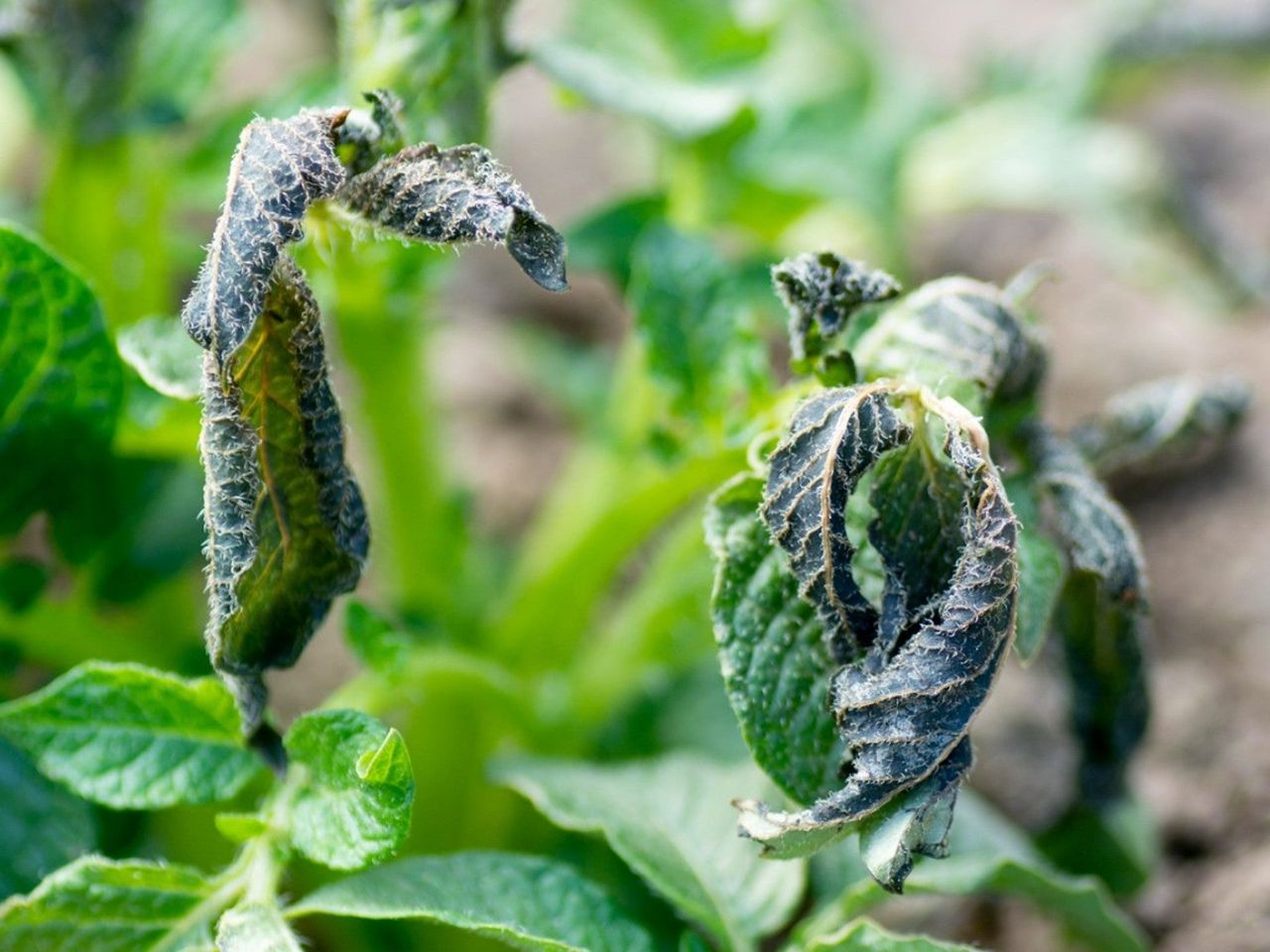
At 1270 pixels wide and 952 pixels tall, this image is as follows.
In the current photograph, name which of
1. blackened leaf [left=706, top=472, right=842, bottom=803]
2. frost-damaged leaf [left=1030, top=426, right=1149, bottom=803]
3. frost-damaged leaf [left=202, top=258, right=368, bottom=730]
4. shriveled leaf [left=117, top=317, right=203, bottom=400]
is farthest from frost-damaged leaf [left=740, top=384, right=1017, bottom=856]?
shriveled leaf [left=117, top=317, right=203, bottom=400]

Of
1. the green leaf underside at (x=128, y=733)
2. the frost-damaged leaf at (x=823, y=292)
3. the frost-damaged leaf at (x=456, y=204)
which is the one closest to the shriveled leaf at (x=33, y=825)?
the green leaf underside at (x=128, y=733)

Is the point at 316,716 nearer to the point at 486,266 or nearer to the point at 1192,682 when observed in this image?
the point at 1192,682

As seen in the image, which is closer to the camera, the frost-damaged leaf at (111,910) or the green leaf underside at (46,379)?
the frost-damaged leaf at (111,910)

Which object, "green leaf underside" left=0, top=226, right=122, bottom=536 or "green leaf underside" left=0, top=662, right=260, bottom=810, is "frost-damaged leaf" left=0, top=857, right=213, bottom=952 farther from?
"green leaf underside" left=0, top=226, right=122, bottom=536

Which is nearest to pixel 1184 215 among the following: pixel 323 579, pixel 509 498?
pixel 509 498

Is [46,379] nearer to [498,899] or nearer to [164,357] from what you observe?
[164,357]

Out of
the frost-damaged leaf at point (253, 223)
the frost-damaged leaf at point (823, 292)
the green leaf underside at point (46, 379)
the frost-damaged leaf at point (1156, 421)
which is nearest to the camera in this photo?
the frost-damaged leaf at point (253, 223)

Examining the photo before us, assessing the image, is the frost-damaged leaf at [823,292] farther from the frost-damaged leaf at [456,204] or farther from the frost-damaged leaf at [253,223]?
the frost-damaged leaf at [253,223]
